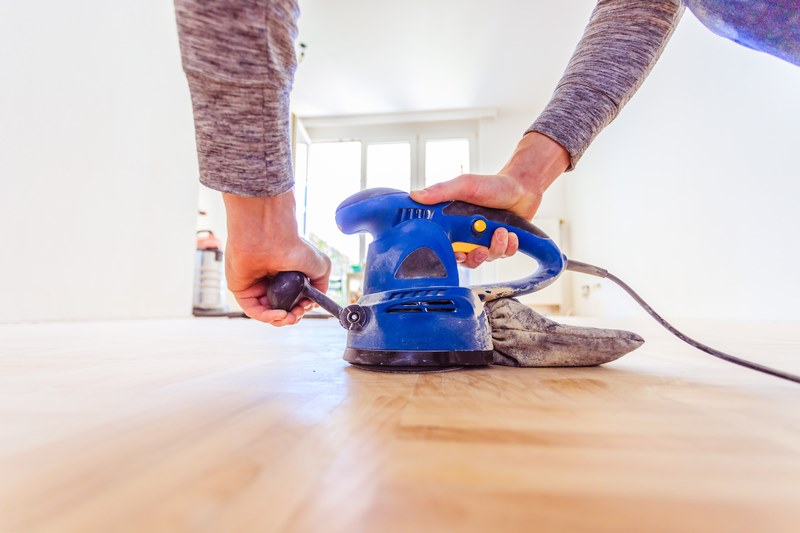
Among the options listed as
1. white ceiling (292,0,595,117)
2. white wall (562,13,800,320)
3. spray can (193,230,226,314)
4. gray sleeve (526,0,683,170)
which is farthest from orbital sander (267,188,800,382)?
white ceiling (292,0,595,117)

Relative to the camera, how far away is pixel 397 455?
0.27 m

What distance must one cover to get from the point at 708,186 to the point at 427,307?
306 centimetres

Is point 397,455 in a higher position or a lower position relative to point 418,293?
lower

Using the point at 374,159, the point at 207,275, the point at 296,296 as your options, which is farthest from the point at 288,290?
the point at 374,159

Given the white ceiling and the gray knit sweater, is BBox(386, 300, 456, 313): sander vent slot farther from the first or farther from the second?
the white ceiling

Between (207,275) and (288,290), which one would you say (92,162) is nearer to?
(207,275)

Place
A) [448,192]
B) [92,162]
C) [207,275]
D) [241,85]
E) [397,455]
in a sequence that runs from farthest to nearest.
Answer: [207,275] < [92,162] < [448,192] < [241,85] < [397,455]

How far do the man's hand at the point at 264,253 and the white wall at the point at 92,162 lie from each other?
1.87 metres

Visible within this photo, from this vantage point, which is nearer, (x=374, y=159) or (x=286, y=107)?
(x=286, y=107)

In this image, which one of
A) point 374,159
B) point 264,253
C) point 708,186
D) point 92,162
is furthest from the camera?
point 374,159

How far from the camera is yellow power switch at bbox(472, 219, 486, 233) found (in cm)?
71

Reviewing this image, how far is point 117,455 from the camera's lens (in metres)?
0.27

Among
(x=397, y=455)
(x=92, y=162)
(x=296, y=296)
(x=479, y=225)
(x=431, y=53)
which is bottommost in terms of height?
(x=397, y=455)

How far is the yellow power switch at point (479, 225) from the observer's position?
71cm
